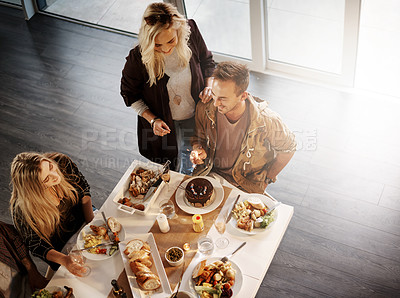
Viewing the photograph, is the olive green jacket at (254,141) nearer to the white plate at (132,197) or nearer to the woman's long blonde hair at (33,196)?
the white plate at (132,197)

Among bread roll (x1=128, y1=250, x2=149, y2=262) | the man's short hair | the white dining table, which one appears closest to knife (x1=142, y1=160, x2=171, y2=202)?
the white dining table

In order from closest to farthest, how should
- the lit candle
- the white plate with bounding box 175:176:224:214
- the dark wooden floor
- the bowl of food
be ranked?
the bowl of food
the lit candle
the white plate with bounding box 175:176:224:214
the dark wooden floor

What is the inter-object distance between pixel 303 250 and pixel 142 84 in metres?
1.68

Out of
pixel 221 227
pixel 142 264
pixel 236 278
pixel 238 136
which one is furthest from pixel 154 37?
pixel 236 278

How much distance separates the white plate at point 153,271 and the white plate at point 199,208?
27 centimetres

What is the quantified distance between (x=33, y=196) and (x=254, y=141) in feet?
4.11

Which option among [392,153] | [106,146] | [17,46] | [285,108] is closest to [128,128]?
[106,146]

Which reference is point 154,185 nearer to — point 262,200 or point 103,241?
point 103,241

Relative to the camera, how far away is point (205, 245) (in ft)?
8.46

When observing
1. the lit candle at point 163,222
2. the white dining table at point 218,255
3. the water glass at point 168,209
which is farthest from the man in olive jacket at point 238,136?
the lit candle at point 163,222

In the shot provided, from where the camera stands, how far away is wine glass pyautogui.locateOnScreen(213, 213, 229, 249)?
2.59m

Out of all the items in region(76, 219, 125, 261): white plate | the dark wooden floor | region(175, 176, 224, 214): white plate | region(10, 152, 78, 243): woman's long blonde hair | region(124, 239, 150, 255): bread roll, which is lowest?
the dark wooden floor

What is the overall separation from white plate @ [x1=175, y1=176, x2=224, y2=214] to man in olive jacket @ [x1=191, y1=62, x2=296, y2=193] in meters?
0.13

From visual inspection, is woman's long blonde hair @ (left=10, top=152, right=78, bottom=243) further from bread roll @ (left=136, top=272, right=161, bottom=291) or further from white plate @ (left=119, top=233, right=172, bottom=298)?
bread roll @ (left=136, top=272, right=161, bottom=291)
